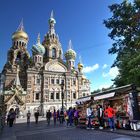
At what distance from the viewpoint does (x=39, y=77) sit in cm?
5097

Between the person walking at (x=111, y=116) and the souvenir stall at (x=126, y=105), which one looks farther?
the person walking at (x=111, y=116)

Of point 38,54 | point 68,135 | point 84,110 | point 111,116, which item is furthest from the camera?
point 38,54

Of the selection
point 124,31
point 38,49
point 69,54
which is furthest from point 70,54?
point 124,31

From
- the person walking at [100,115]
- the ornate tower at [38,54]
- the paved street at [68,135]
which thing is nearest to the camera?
the paved street at [68,135]

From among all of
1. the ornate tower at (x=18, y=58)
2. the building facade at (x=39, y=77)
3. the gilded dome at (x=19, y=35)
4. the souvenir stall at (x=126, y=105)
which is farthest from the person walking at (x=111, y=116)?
the gilded dome at (x=19, y=35)

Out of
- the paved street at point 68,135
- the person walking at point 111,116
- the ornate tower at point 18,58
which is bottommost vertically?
the paved street at point 68,135

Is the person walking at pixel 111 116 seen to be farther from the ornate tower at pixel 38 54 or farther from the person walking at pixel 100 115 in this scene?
the ornate tower at pixel 38 54

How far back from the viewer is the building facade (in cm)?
4741

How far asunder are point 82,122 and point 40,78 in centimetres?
3432

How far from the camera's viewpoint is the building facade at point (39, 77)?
156ft

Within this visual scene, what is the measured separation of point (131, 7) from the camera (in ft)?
59.8

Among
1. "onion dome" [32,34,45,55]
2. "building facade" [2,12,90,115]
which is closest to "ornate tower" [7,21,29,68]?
"building facade" [2,12,90,115]

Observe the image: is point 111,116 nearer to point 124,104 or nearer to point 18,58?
point 124,104

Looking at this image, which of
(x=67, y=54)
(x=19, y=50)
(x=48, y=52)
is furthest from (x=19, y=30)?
(x=67, y=54)
